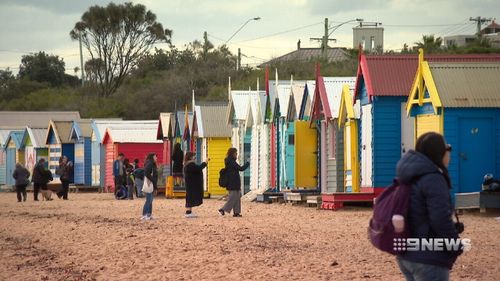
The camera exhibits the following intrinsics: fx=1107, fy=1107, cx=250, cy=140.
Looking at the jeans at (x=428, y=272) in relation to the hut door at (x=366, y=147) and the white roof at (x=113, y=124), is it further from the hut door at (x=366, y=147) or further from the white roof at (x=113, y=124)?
the white roof at (x=113, y=124)

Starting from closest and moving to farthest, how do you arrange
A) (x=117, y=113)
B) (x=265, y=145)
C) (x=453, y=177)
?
(x=453, y=177) < (x=265, y=145) < (x=117, y=113)

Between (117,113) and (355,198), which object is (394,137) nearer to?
(355,198)

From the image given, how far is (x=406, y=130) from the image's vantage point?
89.2ft

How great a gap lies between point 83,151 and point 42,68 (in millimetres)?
61716

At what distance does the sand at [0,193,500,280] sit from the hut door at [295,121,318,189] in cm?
592

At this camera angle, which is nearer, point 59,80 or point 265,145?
point 265,145

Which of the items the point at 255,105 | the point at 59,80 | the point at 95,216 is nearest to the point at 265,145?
the point at 255,105

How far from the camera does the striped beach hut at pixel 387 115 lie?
27281 millimetres

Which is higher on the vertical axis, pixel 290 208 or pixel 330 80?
pixel 330 80

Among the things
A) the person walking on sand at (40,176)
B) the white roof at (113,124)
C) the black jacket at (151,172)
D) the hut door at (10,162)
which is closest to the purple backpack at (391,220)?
the black jacket at (151,172)

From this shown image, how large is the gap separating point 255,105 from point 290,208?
416 inches

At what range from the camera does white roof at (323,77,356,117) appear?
3100cm

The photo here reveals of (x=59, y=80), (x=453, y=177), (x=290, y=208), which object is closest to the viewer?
(x=453, y=177)

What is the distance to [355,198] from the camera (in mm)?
27344
